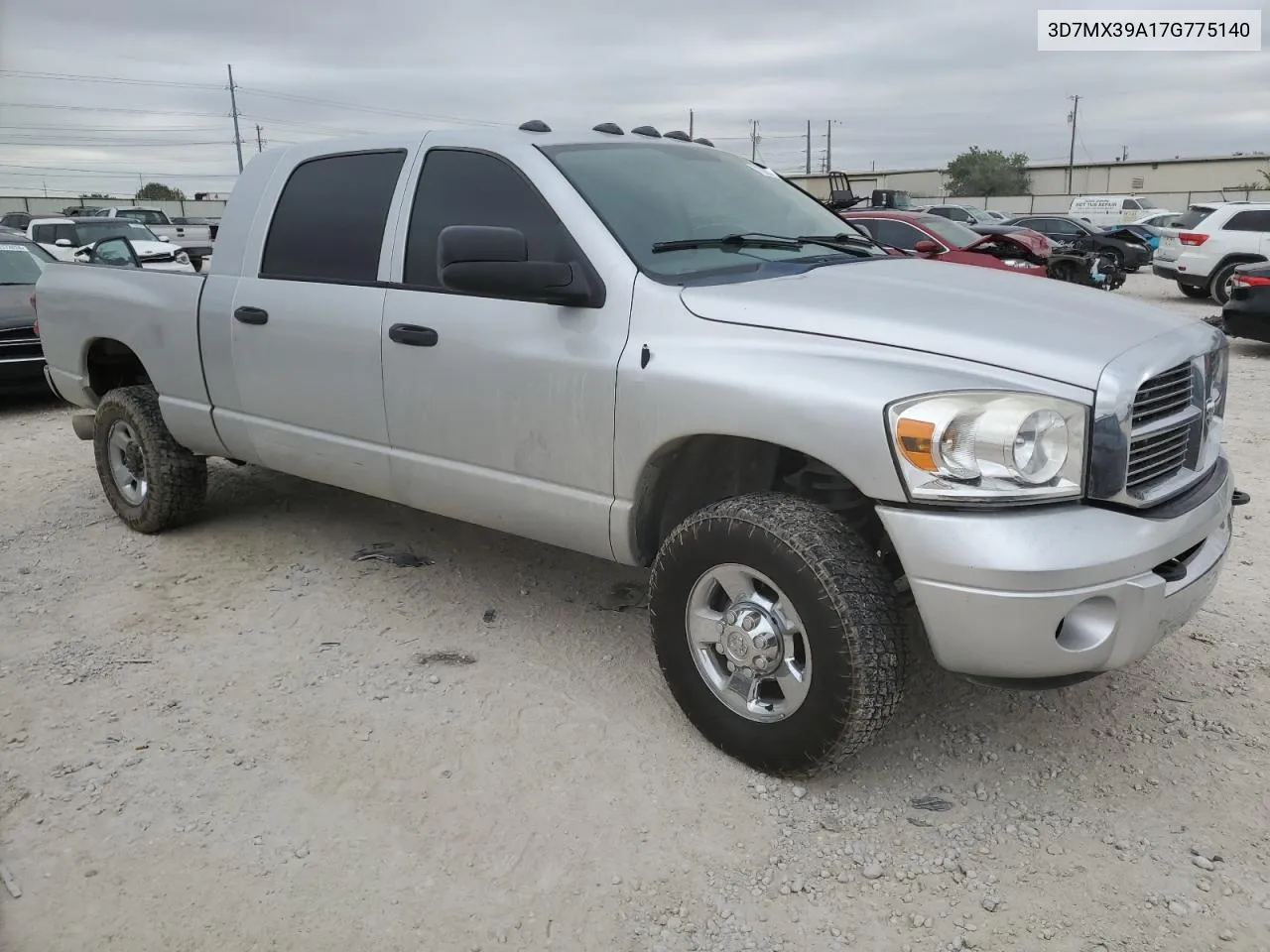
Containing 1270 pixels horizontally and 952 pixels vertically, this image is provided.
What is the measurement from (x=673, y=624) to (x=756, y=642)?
1.04 feet

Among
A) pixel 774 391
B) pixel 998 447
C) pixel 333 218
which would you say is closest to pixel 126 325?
pixel 333 218

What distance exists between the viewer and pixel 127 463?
17.3ft

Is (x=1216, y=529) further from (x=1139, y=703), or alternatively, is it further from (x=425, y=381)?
(x=425, y=381)

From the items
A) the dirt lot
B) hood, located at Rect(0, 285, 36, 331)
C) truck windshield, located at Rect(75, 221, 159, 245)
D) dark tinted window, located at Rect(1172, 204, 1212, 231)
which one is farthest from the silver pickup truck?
dark tinted window, located at Rect(1172, 204, 1212, 231)

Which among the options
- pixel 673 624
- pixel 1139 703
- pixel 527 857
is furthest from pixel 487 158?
pixel 1139 703

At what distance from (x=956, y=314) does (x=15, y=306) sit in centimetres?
888

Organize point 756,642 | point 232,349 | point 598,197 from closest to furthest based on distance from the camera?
point 756,642 → point 598,197 → point 232,349

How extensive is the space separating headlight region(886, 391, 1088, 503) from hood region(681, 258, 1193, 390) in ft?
0.33

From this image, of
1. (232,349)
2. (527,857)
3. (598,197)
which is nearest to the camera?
(527,857)

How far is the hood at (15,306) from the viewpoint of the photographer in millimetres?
8617

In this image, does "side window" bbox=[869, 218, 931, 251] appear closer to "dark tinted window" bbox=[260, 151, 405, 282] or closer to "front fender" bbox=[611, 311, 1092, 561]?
"dark tinted window" bbox=[260, 151, 405, 282]

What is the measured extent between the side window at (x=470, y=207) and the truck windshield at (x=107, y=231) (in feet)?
48.5

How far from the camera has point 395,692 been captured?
3568 mm

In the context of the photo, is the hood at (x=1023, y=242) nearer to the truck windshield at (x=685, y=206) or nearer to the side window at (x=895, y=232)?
the side window at (x=895, y=232)
